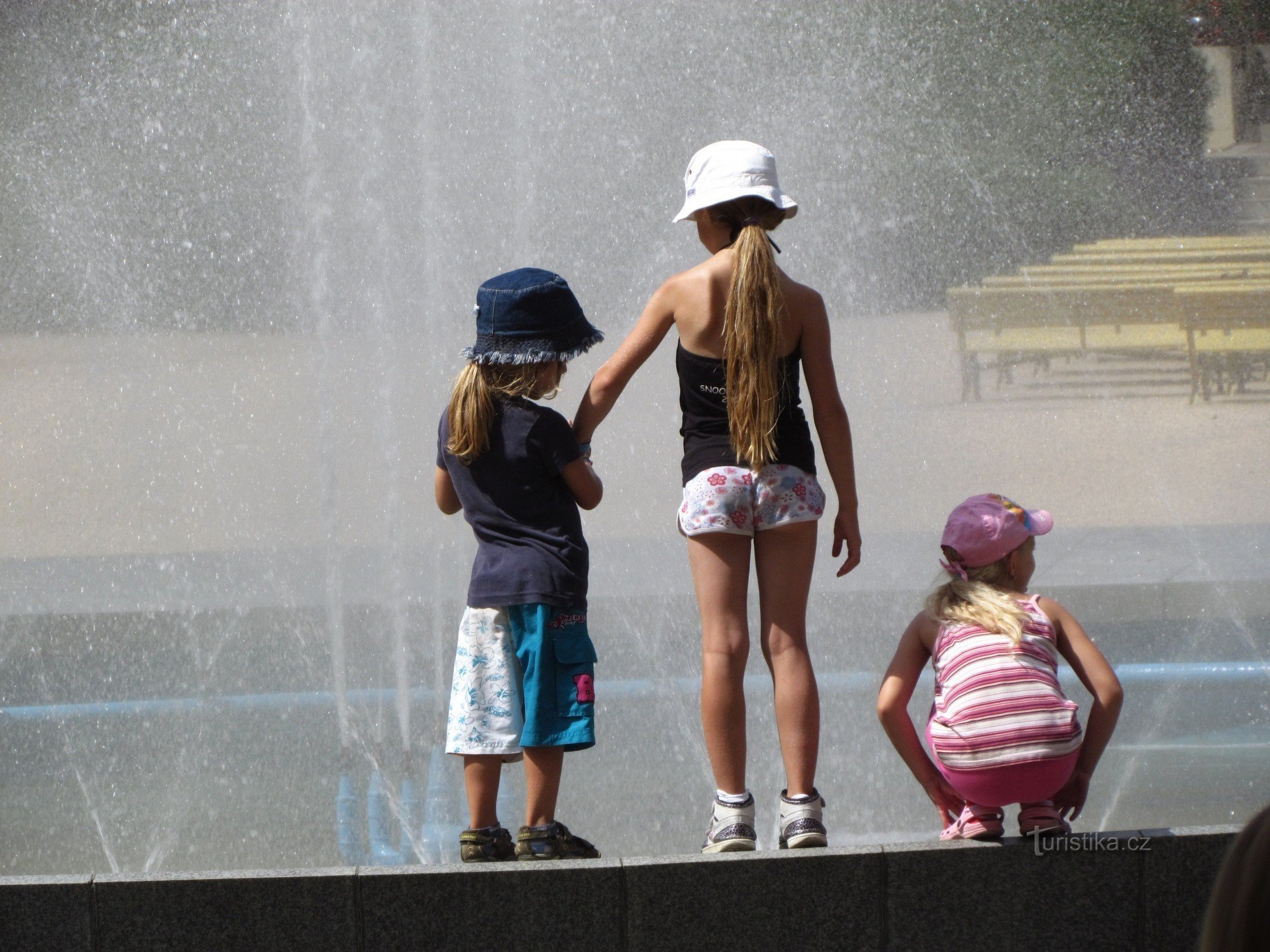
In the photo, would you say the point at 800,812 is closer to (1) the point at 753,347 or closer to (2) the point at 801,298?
(1) the point at 753,347

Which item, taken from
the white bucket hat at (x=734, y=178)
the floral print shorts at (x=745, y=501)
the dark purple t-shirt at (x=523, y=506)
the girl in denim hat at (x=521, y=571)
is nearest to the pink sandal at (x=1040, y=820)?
the floral print shorts at (x=745, y=501)

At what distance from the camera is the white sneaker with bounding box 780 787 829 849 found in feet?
8.96

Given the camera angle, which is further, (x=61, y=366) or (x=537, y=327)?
(x=61, y=366)

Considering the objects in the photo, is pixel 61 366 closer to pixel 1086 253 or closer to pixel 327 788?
pixel 327 788

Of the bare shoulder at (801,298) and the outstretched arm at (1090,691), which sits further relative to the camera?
the bare shoulder at (801,298)

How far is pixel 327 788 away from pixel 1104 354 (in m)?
5.11

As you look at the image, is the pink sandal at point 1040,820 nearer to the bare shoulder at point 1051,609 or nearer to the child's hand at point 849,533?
the bare shoulder at point 1051,609

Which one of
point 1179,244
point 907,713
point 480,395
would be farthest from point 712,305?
point 1179,244

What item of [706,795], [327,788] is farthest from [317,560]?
[706,795]

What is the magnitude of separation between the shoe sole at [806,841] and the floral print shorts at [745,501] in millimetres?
569

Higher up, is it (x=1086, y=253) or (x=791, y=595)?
(x=1086, y=253)

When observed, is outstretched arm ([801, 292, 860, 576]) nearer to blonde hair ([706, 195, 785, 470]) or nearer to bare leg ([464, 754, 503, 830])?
blonde hair ([706, 195, 785, 470])

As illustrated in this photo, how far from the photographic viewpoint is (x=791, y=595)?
2877mm

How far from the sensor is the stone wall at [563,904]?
8.34 ft
